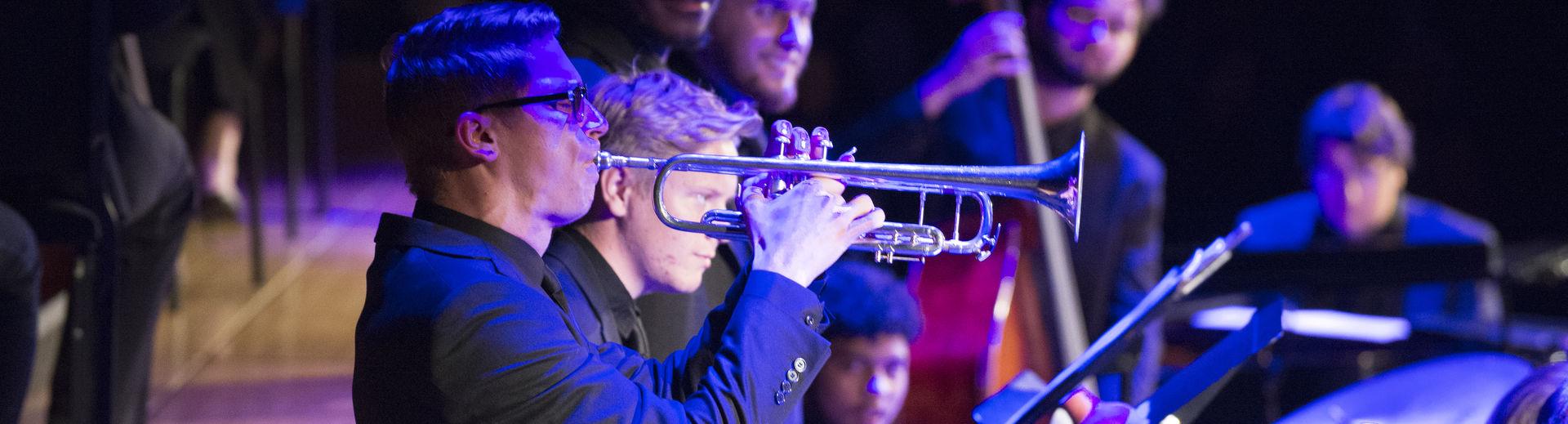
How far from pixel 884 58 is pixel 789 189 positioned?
4.04 m

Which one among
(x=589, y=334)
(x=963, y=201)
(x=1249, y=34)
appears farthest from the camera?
(x=1249, y=34)

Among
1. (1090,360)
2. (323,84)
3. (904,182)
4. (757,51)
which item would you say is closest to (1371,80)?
(757,51)

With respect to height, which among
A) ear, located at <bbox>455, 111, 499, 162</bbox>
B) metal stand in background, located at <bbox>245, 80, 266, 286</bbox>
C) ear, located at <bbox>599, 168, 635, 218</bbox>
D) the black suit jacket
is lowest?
metal stand in background, located at <bbox>245, 80, 266, 286</bbox>

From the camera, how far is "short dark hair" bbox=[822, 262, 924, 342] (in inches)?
134

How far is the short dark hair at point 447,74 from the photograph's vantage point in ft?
6.51

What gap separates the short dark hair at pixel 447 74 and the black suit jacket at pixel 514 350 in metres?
0.09

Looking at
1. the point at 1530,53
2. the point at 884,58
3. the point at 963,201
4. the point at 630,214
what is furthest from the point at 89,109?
the point at 1530,53

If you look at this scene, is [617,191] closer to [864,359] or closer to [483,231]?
[483,231]

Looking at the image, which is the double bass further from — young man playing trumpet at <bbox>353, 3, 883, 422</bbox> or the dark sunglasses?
the dark sunglasses

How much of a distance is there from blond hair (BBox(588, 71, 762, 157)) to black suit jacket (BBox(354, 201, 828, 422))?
59 centimetres

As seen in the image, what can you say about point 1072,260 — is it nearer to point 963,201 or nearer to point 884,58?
point 963,201

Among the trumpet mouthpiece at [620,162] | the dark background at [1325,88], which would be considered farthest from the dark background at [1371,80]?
the trumpet mouthpiece at [620,162]

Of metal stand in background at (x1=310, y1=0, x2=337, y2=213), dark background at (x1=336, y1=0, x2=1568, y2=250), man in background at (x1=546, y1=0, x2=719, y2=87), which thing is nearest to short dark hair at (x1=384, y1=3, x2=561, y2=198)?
man in background at (x1=546, y1=0, x2=719, y2=87)

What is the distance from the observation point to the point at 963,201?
4016 millimetres
